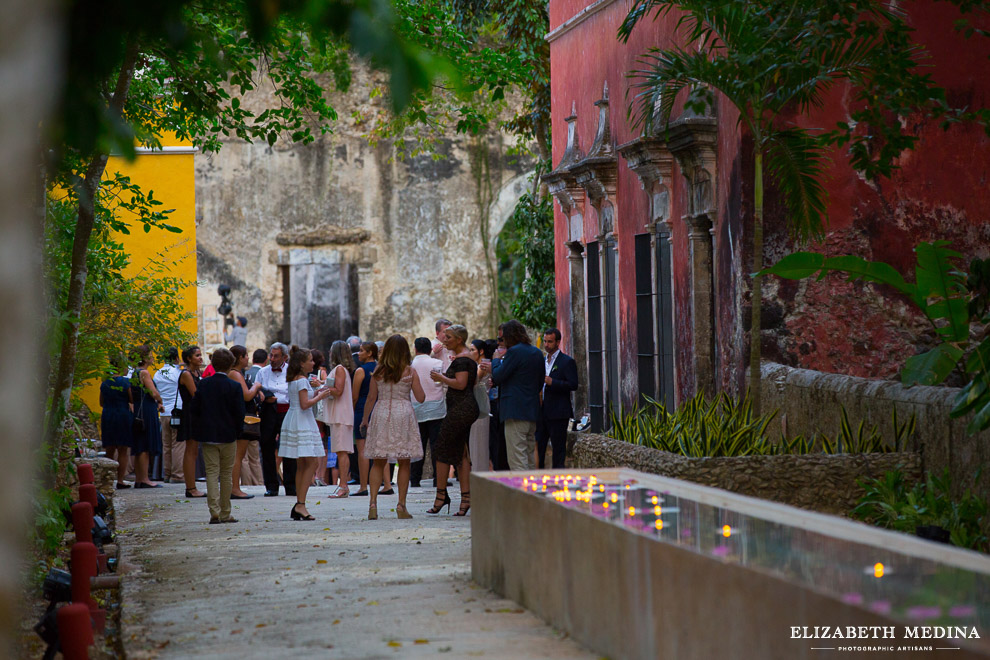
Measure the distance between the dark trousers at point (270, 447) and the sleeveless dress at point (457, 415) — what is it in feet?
10.5

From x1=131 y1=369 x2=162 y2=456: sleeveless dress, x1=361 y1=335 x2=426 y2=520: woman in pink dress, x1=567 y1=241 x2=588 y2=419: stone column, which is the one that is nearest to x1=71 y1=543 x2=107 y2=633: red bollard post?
x1=361 y1=335 x2=426 y2=520: woman in pink dress

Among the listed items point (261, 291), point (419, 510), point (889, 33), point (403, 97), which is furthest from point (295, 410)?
point (261, 291)

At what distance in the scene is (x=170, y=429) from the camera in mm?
17031

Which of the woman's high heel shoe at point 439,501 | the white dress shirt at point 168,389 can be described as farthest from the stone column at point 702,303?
the white dress shirt at point 168,389

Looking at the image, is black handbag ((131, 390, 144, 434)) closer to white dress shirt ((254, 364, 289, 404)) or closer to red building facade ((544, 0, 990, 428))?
white dress shirt ((254, 364, 289, 404))

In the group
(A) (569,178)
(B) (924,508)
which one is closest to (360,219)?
(A) (569,178)

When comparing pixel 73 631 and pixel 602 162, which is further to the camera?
pixel 602 162

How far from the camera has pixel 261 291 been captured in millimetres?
29078

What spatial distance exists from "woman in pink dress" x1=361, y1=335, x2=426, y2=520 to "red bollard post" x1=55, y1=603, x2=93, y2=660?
5794 millimetres

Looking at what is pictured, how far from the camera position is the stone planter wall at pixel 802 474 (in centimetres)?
880

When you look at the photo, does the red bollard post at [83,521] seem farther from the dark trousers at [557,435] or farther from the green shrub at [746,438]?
the dark trousers at [557,435]

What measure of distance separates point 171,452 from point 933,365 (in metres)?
11.3

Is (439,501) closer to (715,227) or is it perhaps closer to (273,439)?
(273,439)

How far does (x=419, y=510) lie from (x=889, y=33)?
6235mm
